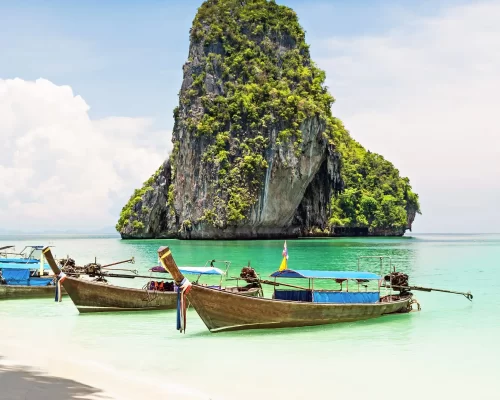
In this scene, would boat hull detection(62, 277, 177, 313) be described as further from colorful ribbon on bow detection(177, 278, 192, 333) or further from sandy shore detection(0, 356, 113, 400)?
sandy shore detection(0, 356, 113, 400)

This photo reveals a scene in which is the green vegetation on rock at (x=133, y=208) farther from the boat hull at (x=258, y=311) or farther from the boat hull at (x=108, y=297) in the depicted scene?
the boat hull at (x=258, y=311)

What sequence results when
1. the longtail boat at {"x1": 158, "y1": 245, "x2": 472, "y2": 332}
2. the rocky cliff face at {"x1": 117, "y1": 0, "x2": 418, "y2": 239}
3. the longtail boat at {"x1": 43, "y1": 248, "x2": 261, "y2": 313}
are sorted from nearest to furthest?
the longtail boat at {"x1": 158, "y1": 245, "x2": 472, "y2": 332}, the longtail boat at {"x1": 43, "y1": 248, "x2": 261, "y2": 313}, the rocky cliff face at {"x1": 117, "y1": 0, "x2": 418, "y2": 239}

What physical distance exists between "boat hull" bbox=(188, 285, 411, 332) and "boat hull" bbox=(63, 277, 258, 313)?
4380 millimetres

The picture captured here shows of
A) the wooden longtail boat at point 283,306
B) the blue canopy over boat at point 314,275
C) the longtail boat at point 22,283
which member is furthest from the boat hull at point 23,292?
the blue canopy over boat at point 314,275

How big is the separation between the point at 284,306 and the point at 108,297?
233 inches

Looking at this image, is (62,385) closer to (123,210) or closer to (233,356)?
(233,356)

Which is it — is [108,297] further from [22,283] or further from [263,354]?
[263,354]

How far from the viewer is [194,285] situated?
13414 mm

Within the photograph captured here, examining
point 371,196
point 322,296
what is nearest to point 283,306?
point 322,296

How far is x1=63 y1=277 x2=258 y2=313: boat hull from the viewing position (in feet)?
57.4

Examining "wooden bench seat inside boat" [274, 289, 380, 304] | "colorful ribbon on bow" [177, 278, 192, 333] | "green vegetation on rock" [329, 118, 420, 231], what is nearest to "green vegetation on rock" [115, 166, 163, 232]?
"green vegetation on rock" [329, 118, 420, 231]

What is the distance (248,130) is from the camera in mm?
71938

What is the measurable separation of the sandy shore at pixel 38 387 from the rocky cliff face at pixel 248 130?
2317 inches

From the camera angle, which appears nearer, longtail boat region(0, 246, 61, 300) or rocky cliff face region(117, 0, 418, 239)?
longtail boat region(0, 246, 61, 300)
